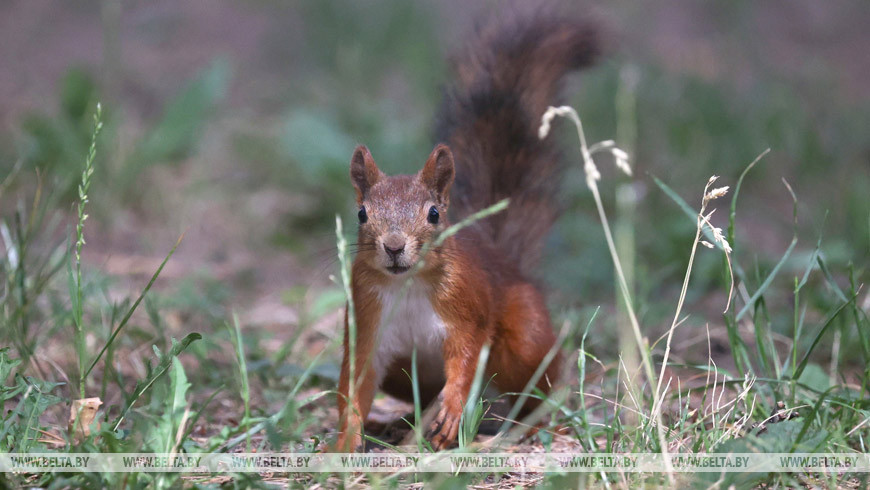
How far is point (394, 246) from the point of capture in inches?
79.4

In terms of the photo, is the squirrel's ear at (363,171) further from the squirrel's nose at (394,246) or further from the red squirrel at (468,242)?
the squirrel's nose at (394,246)

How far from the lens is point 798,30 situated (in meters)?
6.73

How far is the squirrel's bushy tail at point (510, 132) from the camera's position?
2.78 m

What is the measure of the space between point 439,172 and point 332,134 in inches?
84.2

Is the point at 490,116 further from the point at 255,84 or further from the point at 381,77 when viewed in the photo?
the point at 255,84

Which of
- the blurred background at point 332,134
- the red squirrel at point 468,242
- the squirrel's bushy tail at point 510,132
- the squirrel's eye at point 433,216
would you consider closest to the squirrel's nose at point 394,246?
the red squirrel at point 468,242

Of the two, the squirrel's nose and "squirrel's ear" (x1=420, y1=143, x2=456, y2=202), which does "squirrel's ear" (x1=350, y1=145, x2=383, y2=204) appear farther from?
the squirrel's nose

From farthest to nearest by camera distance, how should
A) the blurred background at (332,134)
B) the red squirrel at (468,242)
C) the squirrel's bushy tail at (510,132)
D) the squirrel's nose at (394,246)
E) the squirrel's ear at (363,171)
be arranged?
the blurred background at (332,134), the squirrel's bushy tail at (510,132), the squirrel's ear at (363,171), the red squirrel at (468,242), the squirrel's nose at (394,246)

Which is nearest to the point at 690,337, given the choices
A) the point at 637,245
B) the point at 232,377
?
the point at 637,245

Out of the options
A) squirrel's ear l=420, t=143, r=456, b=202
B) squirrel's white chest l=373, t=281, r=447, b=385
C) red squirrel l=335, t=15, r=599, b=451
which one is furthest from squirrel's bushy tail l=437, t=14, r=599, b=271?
squirrel's white chest l=373, t=281, r=447, b=385

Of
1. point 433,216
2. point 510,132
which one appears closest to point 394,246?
point 433,216

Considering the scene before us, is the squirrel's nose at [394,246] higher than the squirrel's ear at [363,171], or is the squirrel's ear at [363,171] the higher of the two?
the squirrel's ear at [363,171]

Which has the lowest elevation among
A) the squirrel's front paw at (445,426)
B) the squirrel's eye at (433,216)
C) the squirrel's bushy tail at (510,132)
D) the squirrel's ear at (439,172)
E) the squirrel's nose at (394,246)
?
the squirrel's front paw at (445,426)

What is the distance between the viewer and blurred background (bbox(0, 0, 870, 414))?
355cm
